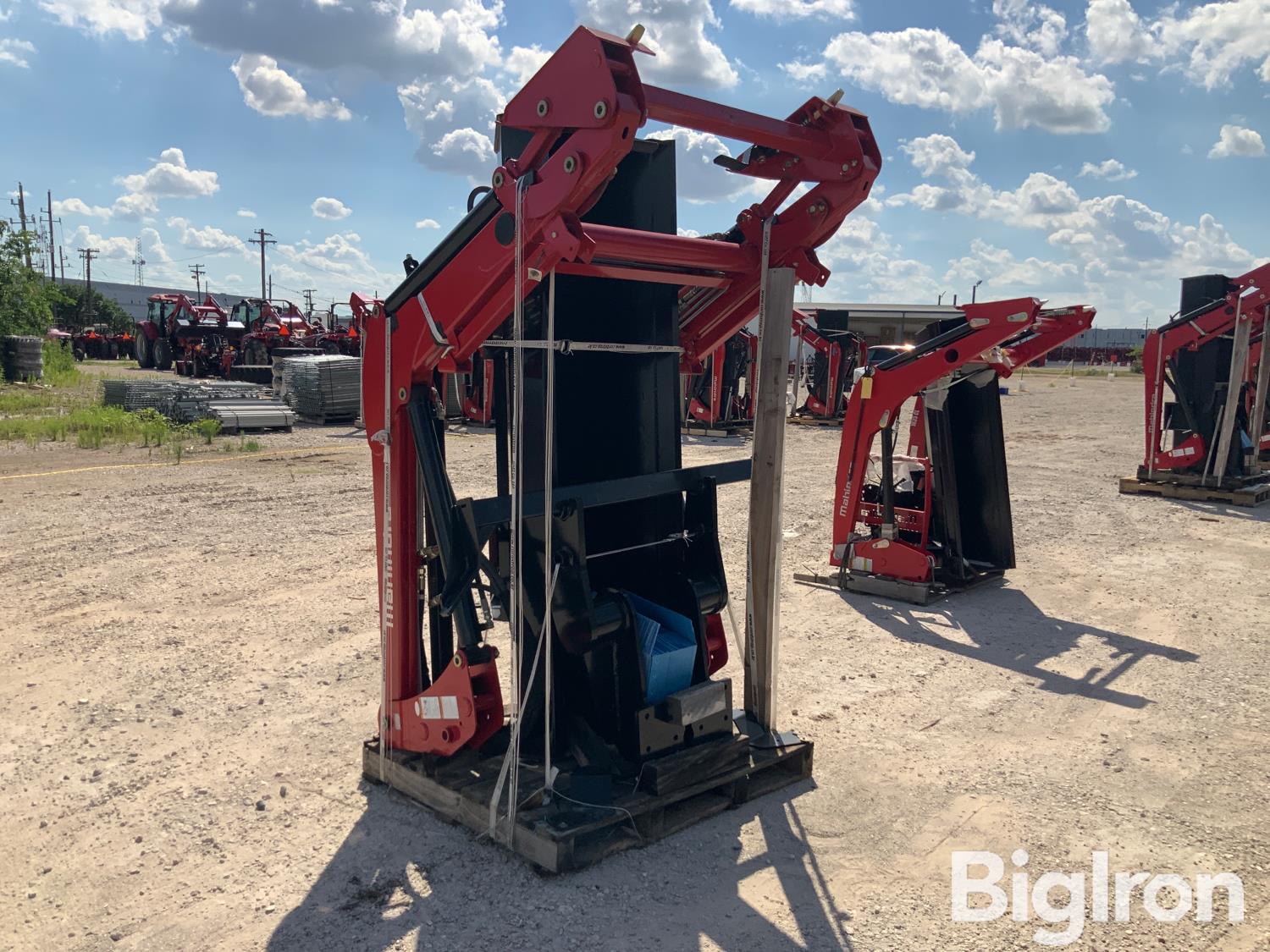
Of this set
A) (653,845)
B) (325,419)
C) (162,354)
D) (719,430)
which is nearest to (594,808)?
(653,845)

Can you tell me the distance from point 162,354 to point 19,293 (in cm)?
589

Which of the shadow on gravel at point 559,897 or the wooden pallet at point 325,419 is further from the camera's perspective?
the wooden pallet at point 325,419

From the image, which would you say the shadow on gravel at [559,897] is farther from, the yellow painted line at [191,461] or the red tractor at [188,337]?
the red tractor at [188,337]

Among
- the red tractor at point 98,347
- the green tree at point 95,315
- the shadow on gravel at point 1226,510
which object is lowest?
the shadow on gravel at point 1226,510

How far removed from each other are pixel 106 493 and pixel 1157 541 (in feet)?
37.3

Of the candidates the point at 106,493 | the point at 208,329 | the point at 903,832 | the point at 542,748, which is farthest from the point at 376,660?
the point at 208,329

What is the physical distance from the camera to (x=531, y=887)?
11.2ft

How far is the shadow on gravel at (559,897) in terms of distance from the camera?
3.12 m

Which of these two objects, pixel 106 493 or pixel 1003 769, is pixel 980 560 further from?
pixel 106 493

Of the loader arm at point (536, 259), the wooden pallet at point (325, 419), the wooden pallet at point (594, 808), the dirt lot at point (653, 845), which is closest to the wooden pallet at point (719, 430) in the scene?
the wooden pallet at point (325, 419)

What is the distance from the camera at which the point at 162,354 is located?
31.3m

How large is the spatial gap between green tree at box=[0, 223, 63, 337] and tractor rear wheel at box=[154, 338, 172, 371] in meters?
4.23

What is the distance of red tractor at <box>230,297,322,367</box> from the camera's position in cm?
2808

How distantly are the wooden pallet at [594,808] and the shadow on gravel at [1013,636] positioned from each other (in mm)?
2319
